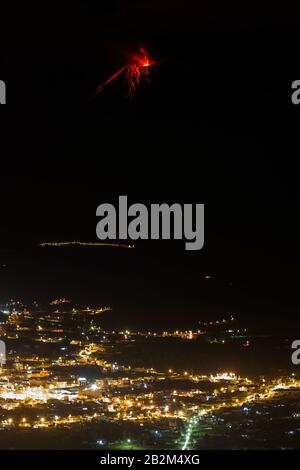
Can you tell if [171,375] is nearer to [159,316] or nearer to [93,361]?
[93,361]

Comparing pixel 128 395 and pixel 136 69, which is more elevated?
pixel 136 69

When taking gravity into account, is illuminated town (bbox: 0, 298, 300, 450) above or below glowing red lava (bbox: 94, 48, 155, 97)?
below

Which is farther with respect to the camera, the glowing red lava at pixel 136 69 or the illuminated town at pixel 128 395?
the illuminated town at pixel 128 395

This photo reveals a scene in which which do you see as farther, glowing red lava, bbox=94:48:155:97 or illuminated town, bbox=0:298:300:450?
illuminated town, bbox=0:298:300:450

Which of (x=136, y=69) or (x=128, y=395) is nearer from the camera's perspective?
(x=136, y=69)
